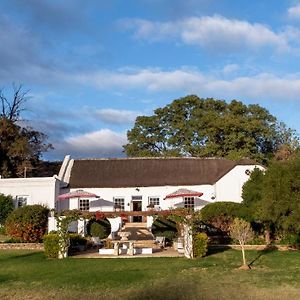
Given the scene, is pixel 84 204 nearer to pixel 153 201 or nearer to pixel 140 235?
pixel 153 201

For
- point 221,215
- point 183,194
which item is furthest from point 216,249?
point 183,194

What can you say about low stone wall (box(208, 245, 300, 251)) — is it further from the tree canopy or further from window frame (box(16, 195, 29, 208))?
window frame (box(16, 195, 29, 208))

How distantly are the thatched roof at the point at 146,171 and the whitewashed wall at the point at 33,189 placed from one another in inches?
85.4

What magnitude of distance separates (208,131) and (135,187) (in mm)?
15555

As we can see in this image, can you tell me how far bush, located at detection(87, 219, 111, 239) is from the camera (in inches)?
A: 1142

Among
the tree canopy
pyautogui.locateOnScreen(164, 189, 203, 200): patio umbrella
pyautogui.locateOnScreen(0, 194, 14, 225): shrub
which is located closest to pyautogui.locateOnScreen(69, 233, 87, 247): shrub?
the tree canopy

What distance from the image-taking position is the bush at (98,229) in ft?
95.2

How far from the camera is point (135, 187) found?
36656mm

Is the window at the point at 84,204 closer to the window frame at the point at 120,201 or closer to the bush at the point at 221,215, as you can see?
the window frame at the point at 120,201

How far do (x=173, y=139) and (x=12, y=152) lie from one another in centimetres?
1845

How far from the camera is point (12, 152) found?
42.5m

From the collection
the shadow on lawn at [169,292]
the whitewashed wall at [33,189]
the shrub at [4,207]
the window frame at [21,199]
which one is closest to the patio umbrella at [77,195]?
the whitewashed wall at [33,189]

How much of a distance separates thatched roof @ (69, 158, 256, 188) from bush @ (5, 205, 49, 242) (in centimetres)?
1024

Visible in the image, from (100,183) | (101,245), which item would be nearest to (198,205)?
(100,183)
